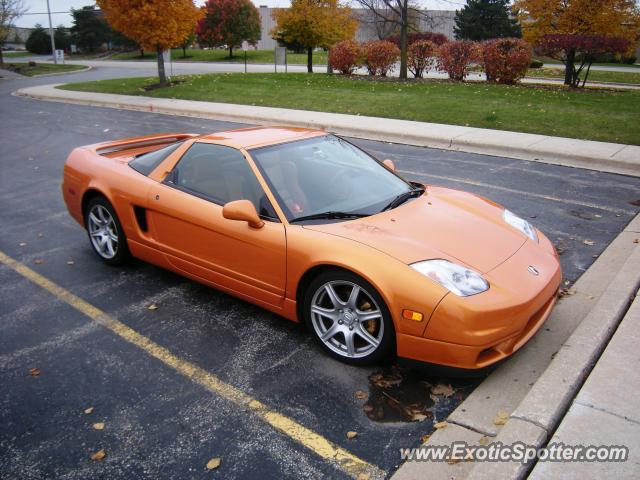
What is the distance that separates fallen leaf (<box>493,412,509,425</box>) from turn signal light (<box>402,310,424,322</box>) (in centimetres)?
68

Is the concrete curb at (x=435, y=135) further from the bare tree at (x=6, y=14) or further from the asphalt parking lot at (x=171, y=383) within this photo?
the bare tree at (x=6, y=14)

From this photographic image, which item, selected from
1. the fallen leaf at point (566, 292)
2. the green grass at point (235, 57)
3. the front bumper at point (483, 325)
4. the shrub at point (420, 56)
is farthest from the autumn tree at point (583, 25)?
the green grass at point (235, 57)

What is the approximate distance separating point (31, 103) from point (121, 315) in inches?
698

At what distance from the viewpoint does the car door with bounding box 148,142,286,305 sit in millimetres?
3871

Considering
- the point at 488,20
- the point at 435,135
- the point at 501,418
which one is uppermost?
the point at 488,20

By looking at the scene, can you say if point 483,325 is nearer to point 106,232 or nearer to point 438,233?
point 438,233

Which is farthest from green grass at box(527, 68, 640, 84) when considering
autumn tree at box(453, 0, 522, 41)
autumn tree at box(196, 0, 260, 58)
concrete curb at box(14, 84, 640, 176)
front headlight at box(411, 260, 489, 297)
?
autumn tree at box(196, 0, 260, 58)

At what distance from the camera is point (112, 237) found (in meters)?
5.20

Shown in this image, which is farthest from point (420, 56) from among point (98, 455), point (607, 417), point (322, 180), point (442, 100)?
point (98, 455)

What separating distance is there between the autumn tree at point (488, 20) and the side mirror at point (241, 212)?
46321 millimetres

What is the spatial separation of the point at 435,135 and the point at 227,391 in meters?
9.25

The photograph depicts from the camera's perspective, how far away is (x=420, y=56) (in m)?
21.5

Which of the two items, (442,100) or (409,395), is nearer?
(409,395)

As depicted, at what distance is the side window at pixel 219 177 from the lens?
160 inches
